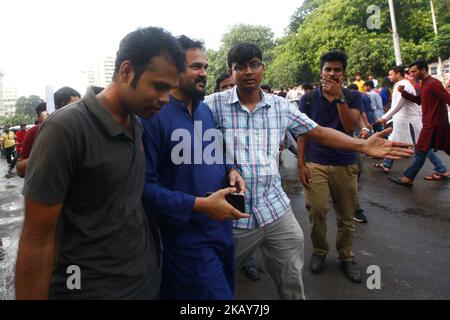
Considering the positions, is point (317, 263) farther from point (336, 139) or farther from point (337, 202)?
point (336, 139)

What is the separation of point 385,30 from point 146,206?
26.3 meters

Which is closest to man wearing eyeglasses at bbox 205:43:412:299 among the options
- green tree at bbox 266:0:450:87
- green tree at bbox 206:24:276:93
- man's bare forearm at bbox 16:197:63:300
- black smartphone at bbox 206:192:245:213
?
black smartphone at bbox 206:192:245:213

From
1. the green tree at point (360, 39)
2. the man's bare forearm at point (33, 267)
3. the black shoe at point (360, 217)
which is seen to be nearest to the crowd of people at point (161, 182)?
the man's bare forearm at point (33, 267)

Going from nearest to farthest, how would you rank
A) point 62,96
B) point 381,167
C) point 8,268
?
point 62,96, point 8,268, point 381,167

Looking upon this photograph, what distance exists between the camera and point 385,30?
2355 cm

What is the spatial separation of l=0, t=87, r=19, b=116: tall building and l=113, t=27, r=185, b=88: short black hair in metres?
133

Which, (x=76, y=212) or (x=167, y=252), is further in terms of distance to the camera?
(x=167, y=252)

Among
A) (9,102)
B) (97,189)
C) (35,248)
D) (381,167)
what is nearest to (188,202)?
(97,189)

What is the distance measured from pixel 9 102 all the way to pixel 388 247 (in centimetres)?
15369

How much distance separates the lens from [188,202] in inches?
61.5

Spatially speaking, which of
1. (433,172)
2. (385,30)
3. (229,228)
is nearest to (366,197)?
(433,172)

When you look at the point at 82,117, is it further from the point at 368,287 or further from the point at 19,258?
the point at 368,287

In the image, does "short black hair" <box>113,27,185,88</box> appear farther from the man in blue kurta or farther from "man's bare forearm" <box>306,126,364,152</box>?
"man's bare forearm" <box>306,126,364,152</box>

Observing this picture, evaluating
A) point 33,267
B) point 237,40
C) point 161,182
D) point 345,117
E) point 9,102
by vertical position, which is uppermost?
point 9,102
